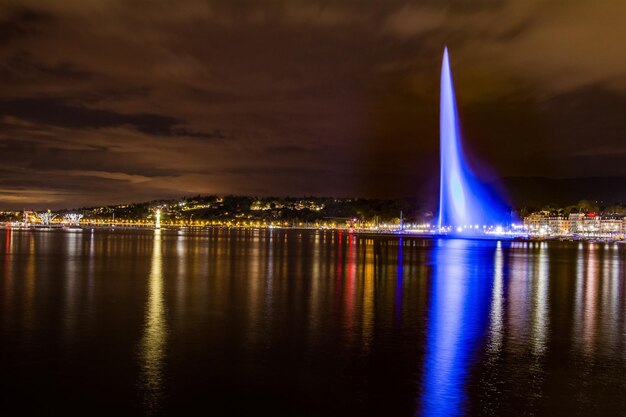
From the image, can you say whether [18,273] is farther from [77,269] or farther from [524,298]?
[524,298]

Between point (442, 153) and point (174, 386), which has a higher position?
point (442, 153)

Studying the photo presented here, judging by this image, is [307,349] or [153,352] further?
[307,349]

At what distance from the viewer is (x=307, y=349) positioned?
13.4 m

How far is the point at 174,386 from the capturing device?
404 inches

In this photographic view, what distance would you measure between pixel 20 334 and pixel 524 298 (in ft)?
56.2

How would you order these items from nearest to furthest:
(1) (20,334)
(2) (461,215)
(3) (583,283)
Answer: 1. (1) (20,334)
2. (3) (583,283)
3. (2) (461,215)

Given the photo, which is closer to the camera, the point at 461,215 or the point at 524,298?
the point at 524,298

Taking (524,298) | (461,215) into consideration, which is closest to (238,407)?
(524,298)

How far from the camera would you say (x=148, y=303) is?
19578mm

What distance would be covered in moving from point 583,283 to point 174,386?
24461 mm

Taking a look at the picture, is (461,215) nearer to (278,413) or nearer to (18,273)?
(18,273)

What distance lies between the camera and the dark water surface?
9.67m

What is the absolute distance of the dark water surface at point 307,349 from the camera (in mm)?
9672

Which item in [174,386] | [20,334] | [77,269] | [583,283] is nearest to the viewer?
[174,386]
